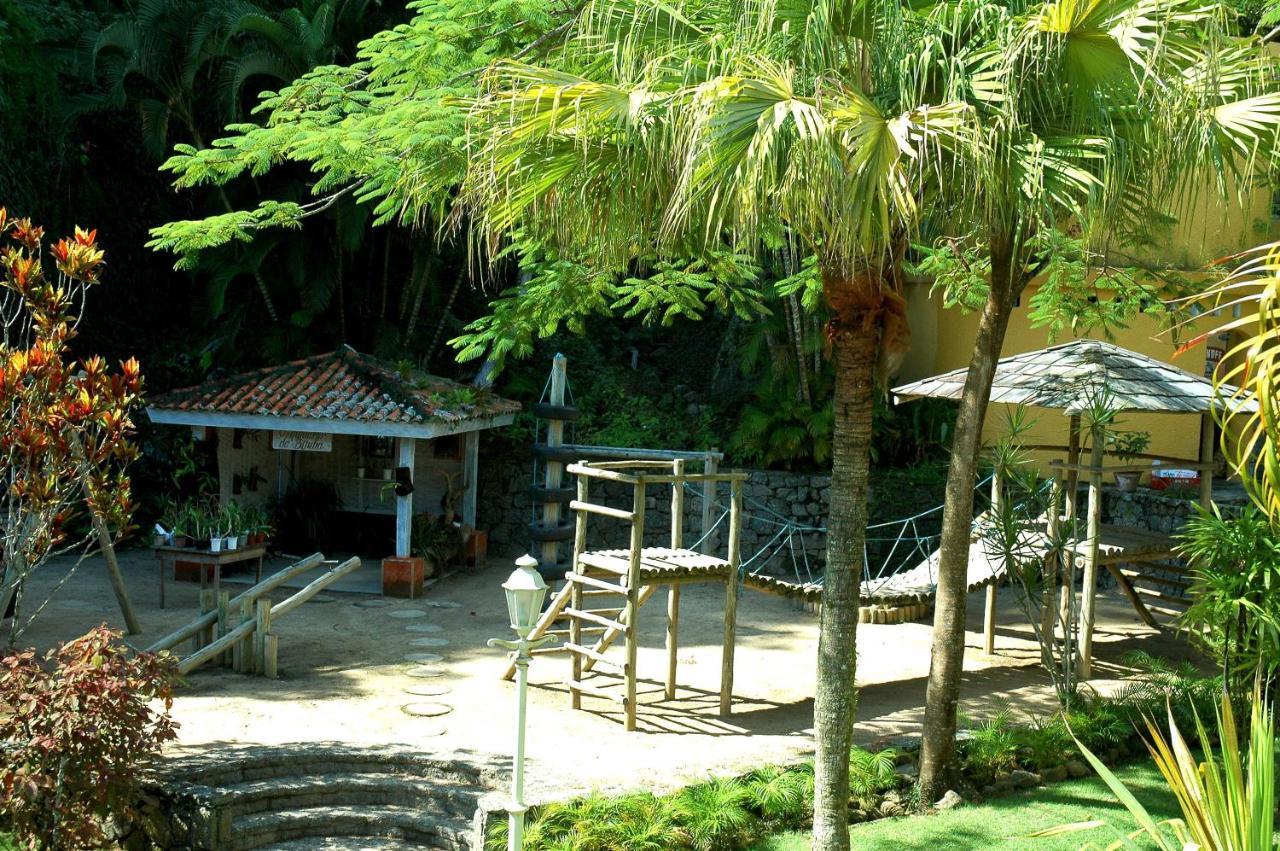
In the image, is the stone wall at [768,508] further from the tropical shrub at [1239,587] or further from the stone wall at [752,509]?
the tropical shrub at [1239,587]

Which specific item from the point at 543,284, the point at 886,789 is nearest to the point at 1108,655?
the point at 886,789

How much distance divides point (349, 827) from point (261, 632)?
2.97 m

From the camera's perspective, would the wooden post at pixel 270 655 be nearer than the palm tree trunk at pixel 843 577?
No

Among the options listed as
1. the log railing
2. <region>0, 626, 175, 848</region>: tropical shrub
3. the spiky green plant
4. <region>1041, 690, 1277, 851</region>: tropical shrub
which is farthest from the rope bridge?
<region>1041, 690, 1277, 851</region>: tropical shrub

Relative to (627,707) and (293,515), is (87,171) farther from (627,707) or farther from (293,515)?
(627,707)

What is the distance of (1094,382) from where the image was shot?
1007 centimetres

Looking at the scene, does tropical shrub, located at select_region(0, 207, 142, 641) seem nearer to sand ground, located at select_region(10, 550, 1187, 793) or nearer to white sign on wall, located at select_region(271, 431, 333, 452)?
sand ground, located at select_region(10, 550, 1187, 793)

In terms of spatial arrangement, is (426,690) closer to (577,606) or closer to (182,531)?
(577,606)

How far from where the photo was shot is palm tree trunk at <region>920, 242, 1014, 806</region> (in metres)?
7.54

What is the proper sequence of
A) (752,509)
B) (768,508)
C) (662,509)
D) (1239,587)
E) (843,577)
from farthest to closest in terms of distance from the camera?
(662,509)
(752,509)
(768,508)
(1239,587)
(843,577)

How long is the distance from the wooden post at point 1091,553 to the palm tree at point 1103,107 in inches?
144

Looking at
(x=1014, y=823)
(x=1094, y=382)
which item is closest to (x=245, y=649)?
(x=1014, y=823)

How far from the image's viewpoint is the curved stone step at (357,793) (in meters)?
7.92

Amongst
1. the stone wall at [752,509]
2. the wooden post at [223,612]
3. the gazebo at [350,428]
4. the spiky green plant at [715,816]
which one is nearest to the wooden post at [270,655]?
the wooden post at [223,612]
